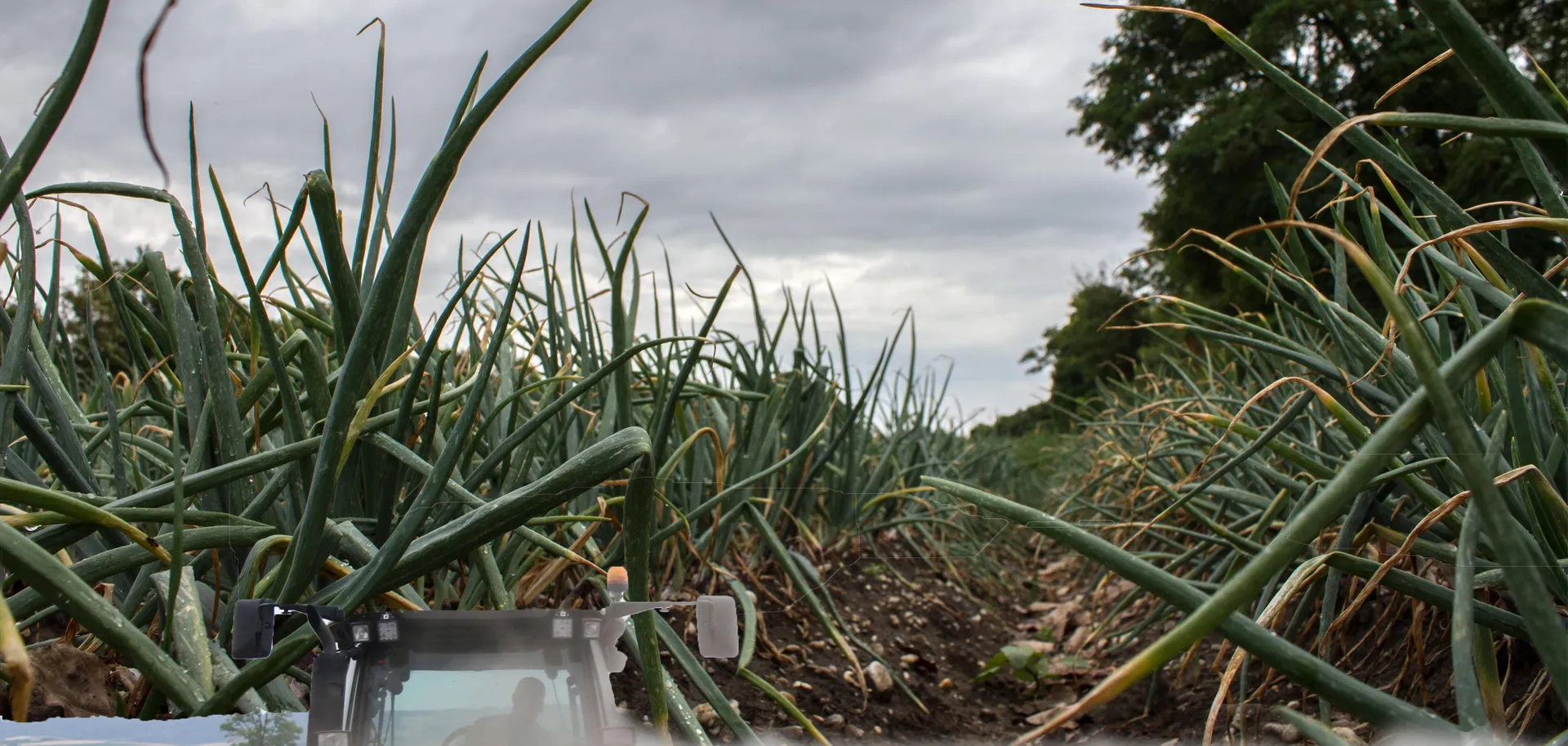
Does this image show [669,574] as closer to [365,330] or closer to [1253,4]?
[365,330]

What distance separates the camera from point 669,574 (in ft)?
4.60

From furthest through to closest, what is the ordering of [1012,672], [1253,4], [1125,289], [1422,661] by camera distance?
[1125,289] < [1253,4] < [1012,672] < [1422,661]

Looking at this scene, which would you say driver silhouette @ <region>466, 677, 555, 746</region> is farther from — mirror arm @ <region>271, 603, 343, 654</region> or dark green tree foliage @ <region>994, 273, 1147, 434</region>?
dark green tree foliage @ <region>994, 273, 1147, 434</region>

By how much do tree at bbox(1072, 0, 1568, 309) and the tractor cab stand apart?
12071 mm

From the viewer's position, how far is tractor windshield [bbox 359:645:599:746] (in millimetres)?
650

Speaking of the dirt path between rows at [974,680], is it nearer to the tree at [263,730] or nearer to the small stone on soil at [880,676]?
the small stone on soil at [880,676]

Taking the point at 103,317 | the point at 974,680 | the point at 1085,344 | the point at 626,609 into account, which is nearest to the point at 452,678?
the point at 626,609

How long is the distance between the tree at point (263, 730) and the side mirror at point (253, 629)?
0.20 ft

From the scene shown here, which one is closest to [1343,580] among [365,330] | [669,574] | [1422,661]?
[1422,661]

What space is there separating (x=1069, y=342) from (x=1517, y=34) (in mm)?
12340

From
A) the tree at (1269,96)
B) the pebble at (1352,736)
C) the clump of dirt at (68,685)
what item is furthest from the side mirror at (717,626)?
the tree at (1269,96)

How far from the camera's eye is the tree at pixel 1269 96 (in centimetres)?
1303

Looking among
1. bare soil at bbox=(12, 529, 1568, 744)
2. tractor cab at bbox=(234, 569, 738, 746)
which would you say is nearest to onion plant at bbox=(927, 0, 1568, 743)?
bare soil at bbox=(12, 529, 1568, 744)

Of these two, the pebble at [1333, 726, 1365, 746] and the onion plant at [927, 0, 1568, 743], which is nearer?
the onion plant at [927, 0, 1568, 743]
